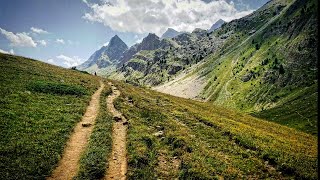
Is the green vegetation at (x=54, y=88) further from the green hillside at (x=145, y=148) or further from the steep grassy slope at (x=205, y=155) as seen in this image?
the steep grassy slope at (x=205, y=155)

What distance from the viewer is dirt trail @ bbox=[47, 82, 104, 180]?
21125 mm

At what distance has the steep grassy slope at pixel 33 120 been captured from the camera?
21.1m

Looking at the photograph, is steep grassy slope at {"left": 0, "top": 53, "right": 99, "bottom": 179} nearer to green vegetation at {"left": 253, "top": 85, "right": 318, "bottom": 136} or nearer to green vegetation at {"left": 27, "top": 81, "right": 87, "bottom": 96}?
green vegetation at {"left": 27, "top": 81, "right": 87, "bottom": 96}

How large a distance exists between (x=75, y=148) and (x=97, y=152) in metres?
2.51

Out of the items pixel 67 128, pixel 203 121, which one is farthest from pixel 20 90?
pixel 203 121

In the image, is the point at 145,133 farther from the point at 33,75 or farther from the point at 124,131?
the point at 33,75

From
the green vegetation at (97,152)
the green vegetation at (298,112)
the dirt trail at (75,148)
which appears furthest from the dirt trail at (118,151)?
the green vegetation at (298,112)

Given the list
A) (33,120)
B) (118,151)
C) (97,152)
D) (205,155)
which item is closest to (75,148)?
(97,152)

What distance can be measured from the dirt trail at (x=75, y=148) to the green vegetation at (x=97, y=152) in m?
0.58

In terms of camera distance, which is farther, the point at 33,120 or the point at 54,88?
the point at 54,88

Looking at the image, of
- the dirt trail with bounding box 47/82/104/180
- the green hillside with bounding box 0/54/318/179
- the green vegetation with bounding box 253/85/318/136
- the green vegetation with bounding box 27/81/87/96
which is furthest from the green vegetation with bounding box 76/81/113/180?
the green vegetation with bounding box 253/85/318/136

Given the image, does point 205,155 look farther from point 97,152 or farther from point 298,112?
point 298,112

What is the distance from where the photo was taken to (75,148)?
26219 mm

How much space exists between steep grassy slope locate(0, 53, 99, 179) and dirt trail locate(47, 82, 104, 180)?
0.57m
